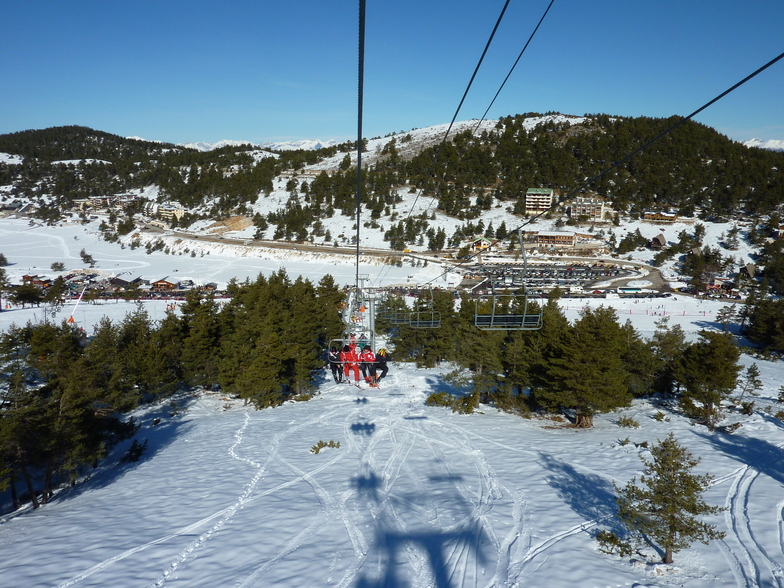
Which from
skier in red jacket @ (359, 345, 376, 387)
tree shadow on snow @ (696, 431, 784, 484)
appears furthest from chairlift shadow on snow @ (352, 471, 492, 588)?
tree shadow on snow @ (696, 431, 784, 484)

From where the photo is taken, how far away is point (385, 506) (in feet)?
37.6

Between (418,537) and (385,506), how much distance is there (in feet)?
6.54

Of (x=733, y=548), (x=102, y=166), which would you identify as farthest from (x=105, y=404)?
(x=102, y=166)

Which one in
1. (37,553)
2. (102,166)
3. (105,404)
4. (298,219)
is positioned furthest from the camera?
(102,166)

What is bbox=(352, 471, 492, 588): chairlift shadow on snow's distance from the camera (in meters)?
8.11

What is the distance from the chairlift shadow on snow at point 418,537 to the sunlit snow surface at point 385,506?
0.04 m

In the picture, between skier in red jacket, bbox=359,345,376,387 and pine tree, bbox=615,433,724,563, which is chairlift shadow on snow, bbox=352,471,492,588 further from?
skier in red jacket, bbox=359,345,376,387

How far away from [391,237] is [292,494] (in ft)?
229

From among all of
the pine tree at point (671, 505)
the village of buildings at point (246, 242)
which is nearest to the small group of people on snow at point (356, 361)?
the pine tree at point (671, 505)

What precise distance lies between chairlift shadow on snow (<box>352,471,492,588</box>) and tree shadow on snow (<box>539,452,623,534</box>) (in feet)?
9.72

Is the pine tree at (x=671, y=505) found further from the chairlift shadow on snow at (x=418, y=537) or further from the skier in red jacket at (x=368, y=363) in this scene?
the skier in red jacket at (x=368, y=363)

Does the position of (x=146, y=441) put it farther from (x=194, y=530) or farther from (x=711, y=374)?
(x=711, y=374)

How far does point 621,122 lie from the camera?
5310 inches

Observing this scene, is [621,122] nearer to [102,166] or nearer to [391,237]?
[391,237]
